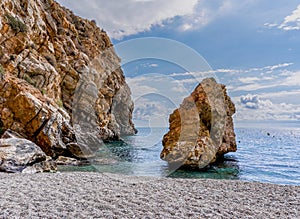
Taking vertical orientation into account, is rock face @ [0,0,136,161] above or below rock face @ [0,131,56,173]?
above

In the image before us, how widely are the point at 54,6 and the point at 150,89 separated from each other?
30.8m

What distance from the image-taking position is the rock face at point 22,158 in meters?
11.9

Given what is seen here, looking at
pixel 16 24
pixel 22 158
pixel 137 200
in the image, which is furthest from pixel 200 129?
pixel 16 24

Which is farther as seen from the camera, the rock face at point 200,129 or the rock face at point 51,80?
the rock face at point 51,80

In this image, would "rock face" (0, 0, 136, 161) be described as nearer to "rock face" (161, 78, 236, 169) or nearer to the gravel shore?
"rock face" (161, 78, 236, 169)

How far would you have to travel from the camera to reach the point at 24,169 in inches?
473

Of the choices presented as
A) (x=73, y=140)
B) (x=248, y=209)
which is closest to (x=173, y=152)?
(x=73, y=140)

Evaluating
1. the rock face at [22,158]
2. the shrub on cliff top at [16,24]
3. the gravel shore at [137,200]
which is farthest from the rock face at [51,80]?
the gravel shore at [137,200]

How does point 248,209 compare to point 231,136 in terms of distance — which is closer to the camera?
point 248,209

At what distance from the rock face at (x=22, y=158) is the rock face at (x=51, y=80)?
528 cm

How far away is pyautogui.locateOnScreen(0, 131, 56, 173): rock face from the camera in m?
11.9

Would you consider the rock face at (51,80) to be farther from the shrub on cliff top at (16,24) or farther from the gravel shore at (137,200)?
the gravel shore at (137,200)

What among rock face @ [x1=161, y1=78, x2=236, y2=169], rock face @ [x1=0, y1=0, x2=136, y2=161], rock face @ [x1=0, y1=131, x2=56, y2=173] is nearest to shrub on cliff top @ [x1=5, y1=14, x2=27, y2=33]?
rock face @ [x1=0, y1=0, x2=136, y2=161]

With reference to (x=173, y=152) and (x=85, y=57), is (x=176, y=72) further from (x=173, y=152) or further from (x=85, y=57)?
(x=85, y=57)
